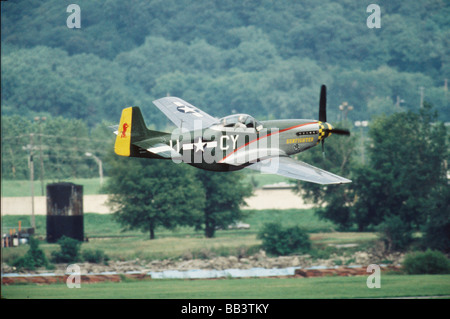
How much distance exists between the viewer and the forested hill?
2245 inches

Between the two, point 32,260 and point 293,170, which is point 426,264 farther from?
point 293,170

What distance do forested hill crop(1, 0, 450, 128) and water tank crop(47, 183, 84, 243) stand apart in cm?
1062

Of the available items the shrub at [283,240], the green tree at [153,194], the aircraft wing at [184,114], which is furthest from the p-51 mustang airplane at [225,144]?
the green tree at [153,194]

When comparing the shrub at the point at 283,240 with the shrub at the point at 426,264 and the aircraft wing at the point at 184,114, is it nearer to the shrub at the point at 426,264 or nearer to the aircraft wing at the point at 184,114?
the shrub at the point at 426,264

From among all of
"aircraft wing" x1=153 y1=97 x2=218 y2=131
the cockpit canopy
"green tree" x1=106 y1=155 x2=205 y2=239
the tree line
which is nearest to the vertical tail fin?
the cockpit canopy

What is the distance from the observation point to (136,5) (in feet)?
165

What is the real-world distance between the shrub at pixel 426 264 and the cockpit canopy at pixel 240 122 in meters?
47.2

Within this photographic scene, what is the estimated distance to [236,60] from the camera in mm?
94562

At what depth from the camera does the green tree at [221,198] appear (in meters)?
94.9

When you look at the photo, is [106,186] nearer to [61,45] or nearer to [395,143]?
[61,45]

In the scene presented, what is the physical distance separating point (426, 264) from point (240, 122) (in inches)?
1969

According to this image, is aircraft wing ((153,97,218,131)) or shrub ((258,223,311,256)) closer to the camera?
aircraft wing ((153,97,218,131))

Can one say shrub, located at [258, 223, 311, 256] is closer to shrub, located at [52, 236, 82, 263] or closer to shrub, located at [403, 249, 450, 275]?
shrub, located at [403, 249, 450, 275]
